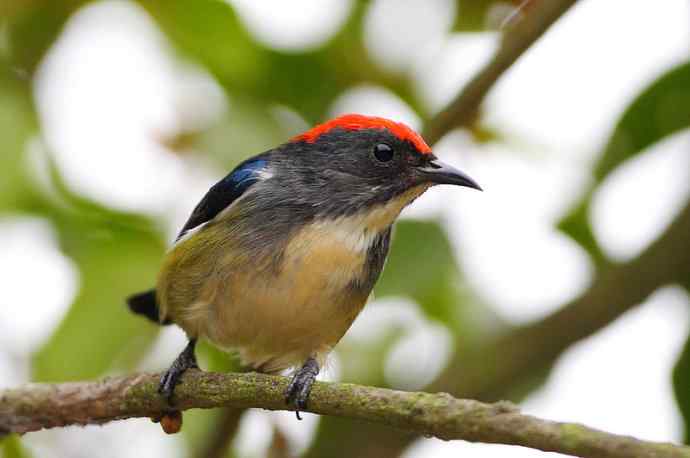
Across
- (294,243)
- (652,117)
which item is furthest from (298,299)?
(652,117)

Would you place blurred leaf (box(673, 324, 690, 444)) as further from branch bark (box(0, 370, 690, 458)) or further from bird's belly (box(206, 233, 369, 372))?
branch bark (box(0, 370, 690, 458))

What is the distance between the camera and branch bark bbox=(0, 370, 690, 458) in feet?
7.68

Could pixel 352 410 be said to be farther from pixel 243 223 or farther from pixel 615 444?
pixel 243 223

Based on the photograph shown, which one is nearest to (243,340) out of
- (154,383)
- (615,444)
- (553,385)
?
(154,383)

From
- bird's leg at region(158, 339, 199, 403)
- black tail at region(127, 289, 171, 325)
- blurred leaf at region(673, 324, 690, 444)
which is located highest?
blurred leaf at region(673, 324, 690, 444)

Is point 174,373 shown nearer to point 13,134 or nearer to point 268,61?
point 13,134

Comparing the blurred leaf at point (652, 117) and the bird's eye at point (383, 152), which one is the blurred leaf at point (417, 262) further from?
the blurred leaf at point (652, 117)

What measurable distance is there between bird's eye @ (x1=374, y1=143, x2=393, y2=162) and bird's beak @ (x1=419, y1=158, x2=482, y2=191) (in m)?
0.18

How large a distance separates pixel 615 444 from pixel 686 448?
0.15m

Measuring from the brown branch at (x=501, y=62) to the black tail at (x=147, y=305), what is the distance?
1459 millimetres

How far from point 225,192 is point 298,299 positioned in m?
0.66

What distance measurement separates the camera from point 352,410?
9.07ft

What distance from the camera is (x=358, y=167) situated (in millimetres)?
4559

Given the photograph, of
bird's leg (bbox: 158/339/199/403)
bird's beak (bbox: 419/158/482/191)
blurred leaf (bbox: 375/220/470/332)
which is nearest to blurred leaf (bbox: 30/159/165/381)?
bird's leg (bbox: 158/339/199/403)
